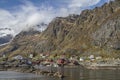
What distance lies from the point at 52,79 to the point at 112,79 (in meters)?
34.4

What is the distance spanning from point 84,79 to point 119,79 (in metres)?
19.0

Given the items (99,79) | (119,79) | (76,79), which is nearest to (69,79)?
(76,79)

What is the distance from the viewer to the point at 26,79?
6983 inches

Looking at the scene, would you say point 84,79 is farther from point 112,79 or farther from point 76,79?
point 112,79

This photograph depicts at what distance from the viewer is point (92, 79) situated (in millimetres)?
163875

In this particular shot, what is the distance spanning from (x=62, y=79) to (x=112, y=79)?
2824cm

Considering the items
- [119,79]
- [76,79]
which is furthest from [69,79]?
[119,79]

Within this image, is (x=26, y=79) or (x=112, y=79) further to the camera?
(x=26, y=79)

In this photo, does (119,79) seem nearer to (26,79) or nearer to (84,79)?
(84,79)

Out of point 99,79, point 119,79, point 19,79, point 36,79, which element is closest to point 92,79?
point 99,79

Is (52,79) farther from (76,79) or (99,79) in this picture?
(99,79)

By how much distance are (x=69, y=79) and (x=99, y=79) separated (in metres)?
16.9

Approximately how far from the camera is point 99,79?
16350 centimetres

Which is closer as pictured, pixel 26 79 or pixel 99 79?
pixel 99 79
